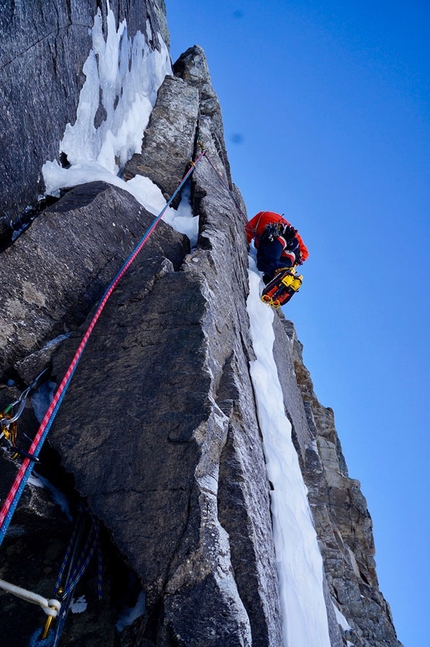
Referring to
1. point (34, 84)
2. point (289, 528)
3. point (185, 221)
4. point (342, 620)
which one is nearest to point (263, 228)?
point (185, 221)

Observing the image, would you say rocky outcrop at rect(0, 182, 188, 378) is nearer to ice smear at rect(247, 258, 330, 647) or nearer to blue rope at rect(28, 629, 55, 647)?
Result: blue rope at rect(28, 629, 55, 647)

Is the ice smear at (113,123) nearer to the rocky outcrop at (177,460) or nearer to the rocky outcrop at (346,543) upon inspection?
the rocky outcrop at (177,460)

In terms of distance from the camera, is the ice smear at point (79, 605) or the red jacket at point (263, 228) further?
the red jacket at point (263, 228)

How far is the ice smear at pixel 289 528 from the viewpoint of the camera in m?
3.25

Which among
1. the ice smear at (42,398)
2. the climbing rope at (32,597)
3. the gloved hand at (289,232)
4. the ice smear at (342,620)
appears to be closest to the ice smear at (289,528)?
the ice smear at (342,620)

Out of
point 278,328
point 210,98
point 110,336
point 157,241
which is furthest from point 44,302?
point 210,98

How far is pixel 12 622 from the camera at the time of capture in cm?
219

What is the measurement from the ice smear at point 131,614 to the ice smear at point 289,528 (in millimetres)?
1183

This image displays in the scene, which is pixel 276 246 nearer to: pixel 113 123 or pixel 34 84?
pixel 113 123

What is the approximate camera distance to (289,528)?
3.91m

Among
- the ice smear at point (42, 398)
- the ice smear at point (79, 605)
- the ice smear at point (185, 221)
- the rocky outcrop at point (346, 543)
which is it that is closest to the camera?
the ice smear at point (79, 605)

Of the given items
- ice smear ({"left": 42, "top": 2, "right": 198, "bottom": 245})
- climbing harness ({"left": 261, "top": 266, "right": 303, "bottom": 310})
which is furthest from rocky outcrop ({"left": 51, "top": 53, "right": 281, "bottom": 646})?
climbing harness ({"left": 261, "top": 266, "right": 303, "bottom": 310})

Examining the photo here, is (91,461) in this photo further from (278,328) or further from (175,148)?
(175,148)

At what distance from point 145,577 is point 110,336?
164cm
